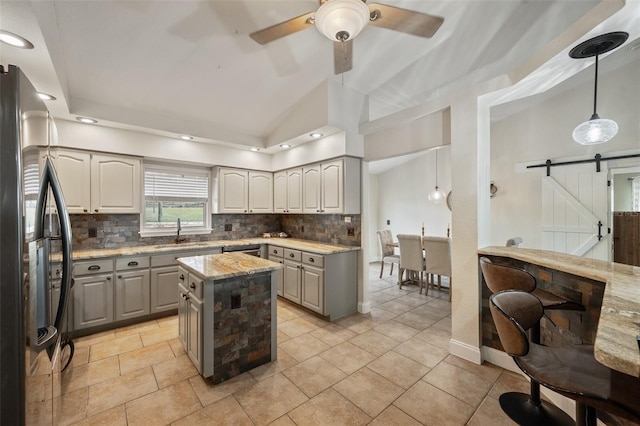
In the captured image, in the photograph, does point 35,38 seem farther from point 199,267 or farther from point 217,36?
point 199,267

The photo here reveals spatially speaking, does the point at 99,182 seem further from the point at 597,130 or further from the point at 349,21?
the point at 597,130

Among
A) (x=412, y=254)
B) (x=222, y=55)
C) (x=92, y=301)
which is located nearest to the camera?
(x=222, y=55)

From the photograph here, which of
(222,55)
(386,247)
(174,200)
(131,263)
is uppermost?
(222,55)

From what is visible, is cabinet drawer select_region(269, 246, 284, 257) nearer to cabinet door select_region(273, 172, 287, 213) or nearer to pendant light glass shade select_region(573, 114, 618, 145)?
cabinet door select_region(273, 172, 287, 213)

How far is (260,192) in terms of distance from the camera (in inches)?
183

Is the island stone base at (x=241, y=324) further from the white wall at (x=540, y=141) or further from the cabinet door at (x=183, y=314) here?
the white wall at (x=540, y=141)

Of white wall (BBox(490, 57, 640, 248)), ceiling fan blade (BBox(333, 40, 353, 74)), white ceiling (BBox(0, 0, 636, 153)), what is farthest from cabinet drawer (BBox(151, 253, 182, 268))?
white wall (BBox(490, 57, 640, 248))

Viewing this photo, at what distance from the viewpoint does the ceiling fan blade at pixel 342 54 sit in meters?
1.88

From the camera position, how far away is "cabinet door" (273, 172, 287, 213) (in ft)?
14.9

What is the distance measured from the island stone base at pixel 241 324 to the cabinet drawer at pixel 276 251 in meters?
1.57

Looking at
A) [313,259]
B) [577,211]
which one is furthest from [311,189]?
[577,211]

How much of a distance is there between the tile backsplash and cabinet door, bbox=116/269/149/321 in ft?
2.26

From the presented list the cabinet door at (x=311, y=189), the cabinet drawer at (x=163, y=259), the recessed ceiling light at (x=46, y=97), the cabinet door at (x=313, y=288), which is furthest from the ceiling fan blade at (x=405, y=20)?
the cabinet drawer at (x=163, y=259)

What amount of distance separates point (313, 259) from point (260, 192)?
191 centimetres
